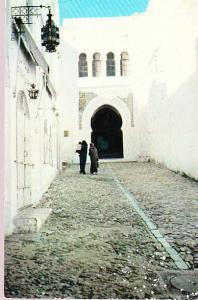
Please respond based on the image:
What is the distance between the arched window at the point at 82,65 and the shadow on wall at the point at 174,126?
2420mm

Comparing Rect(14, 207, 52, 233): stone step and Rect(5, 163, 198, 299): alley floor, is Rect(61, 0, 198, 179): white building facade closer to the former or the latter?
Rect(5, 163, 198, 299): alley floor

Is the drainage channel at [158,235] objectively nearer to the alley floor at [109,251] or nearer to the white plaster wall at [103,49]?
the alley floor at [109,251]

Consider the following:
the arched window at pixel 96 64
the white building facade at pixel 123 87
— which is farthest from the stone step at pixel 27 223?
the arched window at pixel 96 64

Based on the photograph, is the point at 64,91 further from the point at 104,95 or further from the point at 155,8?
the point at 155,8

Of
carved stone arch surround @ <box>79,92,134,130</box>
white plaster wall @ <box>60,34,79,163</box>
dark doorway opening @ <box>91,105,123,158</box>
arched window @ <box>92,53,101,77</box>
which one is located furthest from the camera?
arched window @ <box>92,53,101,77</box>

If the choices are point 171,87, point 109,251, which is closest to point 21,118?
point 109,251

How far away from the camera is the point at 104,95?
12312 mm

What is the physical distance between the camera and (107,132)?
11930 millimetres

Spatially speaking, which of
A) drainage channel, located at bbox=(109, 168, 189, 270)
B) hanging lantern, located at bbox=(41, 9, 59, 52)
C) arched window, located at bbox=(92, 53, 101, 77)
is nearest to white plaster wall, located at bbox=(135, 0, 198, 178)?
arched window, located at bbox=(92, 53, 101, 77)

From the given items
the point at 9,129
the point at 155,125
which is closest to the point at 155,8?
the point at 155,125

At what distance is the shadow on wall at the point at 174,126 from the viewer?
21.9ft

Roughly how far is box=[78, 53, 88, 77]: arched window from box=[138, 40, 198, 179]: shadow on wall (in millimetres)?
2420

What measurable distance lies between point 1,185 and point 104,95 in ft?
31.8

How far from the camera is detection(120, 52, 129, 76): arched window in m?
12.3
